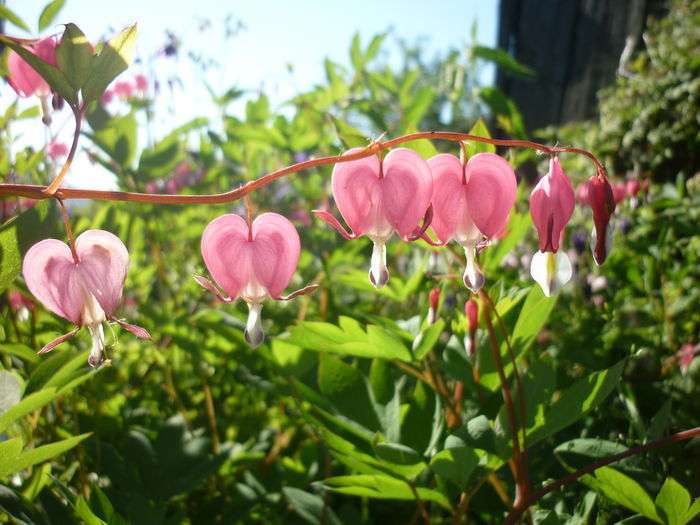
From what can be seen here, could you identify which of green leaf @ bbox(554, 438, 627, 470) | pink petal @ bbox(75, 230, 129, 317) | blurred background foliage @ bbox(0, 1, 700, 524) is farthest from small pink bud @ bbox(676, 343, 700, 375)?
pink petal @ bbox(75, 230, 129, 317)

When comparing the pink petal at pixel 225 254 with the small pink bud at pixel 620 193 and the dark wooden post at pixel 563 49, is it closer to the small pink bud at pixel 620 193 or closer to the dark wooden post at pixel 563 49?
the small pink bud at pixel 620 193

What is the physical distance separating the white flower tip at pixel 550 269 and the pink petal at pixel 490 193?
0.20 feet

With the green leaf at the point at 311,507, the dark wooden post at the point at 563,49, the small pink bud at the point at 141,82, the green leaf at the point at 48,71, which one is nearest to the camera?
the green leaf at the point at 48,71

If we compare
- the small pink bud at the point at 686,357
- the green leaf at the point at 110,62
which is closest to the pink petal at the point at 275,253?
the green leaf at the point at 110,62

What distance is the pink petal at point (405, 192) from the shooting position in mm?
706

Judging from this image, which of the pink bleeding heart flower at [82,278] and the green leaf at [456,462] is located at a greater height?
the pink bleeding heart flower at [82,278]

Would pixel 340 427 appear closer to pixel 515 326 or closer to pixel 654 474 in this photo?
pixel 515 326

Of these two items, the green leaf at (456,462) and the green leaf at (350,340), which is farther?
the green leaf at (350,340)

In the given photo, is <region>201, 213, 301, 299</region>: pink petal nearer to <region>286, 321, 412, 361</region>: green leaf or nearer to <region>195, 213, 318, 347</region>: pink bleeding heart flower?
<region>195, 213, 318, 347</region>: pink bleeding heart flower

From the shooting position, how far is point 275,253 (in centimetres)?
74

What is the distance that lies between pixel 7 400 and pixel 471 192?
0.58 meters

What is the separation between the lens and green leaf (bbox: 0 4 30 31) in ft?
2.50

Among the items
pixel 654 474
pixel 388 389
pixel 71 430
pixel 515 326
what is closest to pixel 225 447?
pixel 71 430

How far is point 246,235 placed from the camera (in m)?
0.75
